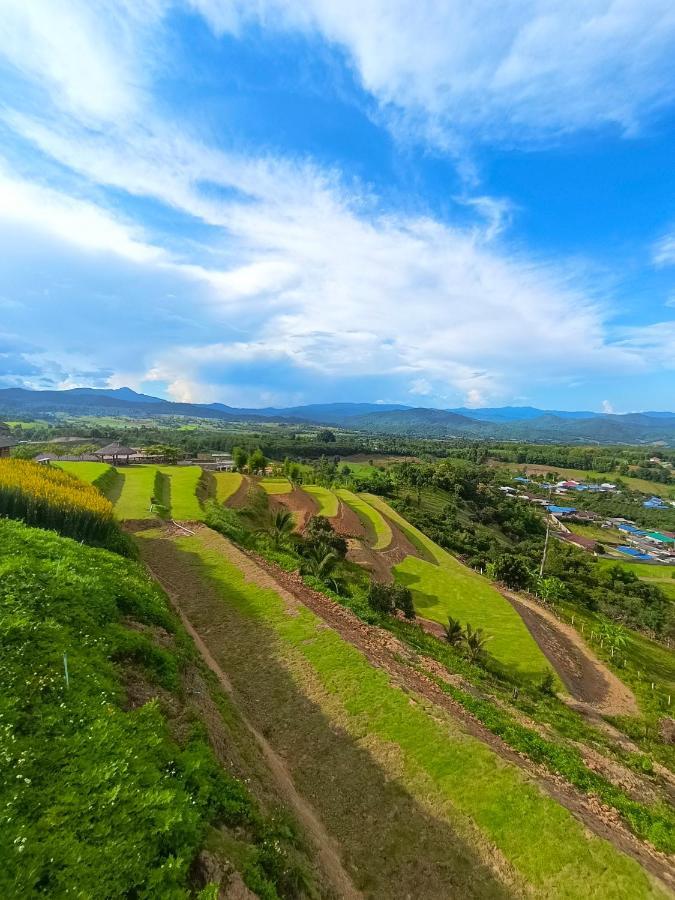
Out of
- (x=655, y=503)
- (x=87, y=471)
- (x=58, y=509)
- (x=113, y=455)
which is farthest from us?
(x=655, y=503)

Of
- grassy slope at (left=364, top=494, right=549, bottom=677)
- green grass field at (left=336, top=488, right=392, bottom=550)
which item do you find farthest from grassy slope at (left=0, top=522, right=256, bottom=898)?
green grass field at (left=336, top=488, right=392, bottom=550)

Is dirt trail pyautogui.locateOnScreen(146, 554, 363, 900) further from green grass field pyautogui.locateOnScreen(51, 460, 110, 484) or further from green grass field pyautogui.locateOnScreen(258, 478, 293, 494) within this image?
green grass field pyautogui.locateOnScreen(258, 478, 293, 494)

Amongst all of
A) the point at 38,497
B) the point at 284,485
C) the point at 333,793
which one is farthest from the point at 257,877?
the point at 284,485

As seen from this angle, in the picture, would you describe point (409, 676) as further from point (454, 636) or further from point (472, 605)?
point (472, 605)

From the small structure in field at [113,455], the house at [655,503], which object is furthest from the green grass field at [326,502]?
the house at [655,503]

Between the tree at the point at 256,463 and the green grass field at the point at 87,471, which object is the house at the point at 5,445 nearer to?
the green grass field at the point at 87,471

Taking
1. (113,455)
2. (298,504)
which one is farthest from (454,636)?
(113,455)
